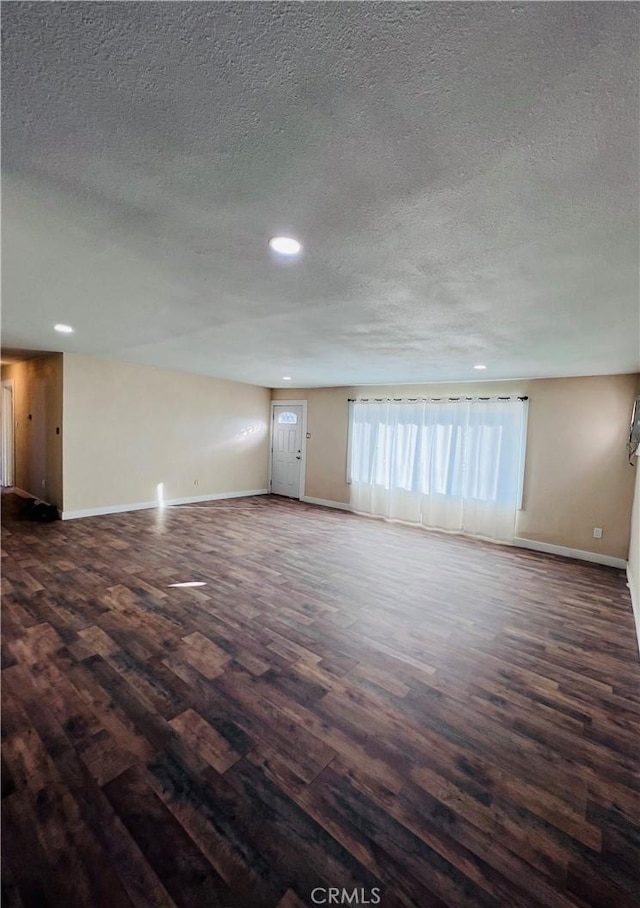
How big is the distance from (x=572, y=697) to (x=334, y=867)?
163cm

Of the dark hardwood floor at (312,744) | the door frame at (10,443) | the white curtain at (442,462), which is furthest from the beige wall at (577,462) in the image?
the door frame at (10,443)

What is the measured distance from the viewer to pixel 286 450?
7.74 metres

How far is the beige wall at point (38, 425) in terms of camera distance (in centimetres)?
530

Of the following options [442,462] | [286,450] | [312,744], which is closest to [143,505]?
[286,450]

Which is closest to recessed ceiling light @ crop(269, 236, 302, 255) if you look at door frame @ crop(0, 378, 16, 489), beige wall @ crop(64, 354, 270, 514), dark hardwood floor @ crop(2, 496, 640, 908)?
dark hardwood floor @ crop(2, 496, 640, 908)

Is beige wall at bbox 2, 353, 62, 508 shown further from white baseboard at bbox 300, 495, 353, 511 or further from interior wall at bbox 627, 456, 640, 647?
interior wall at bbox 627, 456, 640, 647

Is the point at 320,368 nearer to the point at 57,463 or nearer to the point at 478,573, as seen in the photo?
the point at 478,573

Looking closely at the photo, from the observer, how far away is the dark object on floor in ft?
16.8

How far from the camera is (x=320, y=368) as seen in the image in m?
4.99

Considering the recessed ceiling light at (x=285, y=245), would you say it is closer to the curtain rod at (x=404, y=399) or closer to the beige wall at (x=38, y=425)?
the curtain rod at (x=404, y=399)

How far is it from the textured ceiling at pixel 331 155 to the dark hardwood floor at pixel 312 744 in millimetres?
2274
